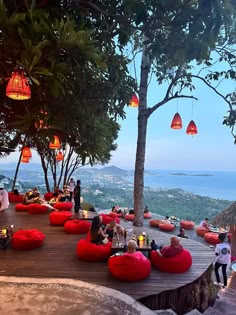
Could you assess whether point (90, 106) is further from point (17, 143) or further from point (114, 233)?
point (17, 143)

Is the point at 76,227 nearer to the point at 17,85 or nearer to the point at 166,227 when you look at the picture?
the point at 166,227

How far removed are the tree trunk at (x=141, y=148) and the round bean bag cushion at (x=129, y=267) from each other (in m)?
5.09

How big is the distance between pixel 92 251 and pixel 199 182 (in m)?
16.2

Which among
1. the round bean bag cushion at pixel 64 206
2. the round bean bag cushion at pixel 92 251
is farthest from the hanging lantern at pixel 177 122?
the round bean bag cushion at pixel 64 206

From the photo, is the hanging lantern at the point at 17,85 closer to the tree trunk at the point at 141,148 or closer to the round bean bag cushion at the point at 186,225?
the tree trunk at the point at 141,148

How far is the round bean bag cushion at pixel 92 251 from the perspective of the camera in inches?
219

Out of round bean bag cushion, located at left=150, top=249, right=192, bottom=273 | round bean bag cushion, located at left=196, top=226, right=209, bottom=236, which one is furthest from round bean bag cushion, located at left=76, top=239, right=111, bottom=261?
round bean bag cushion, located at left=196, top=226, right=209, bottom=236

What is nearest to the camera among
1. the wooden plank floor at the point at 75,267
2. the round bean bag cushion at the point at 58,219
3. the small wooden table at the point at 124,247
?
the wooden plank floor at the point at 75,267

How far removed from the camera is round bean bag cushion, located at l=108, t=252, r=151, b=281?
4.69m

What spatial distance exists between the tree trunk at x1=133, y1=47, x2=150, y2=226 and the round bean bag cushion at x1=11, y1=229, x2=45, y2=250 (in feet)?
13.9

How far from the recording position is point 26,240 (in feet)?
20.5

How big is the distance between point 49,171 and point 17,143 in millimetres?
3635

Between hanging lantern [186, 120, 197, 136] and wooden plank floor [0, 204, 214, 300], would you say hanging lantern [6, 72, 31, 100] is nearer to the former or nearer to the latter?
wooden plank floor [0, 204, 214, 300]

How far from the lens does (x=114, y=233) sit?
6.50 m
